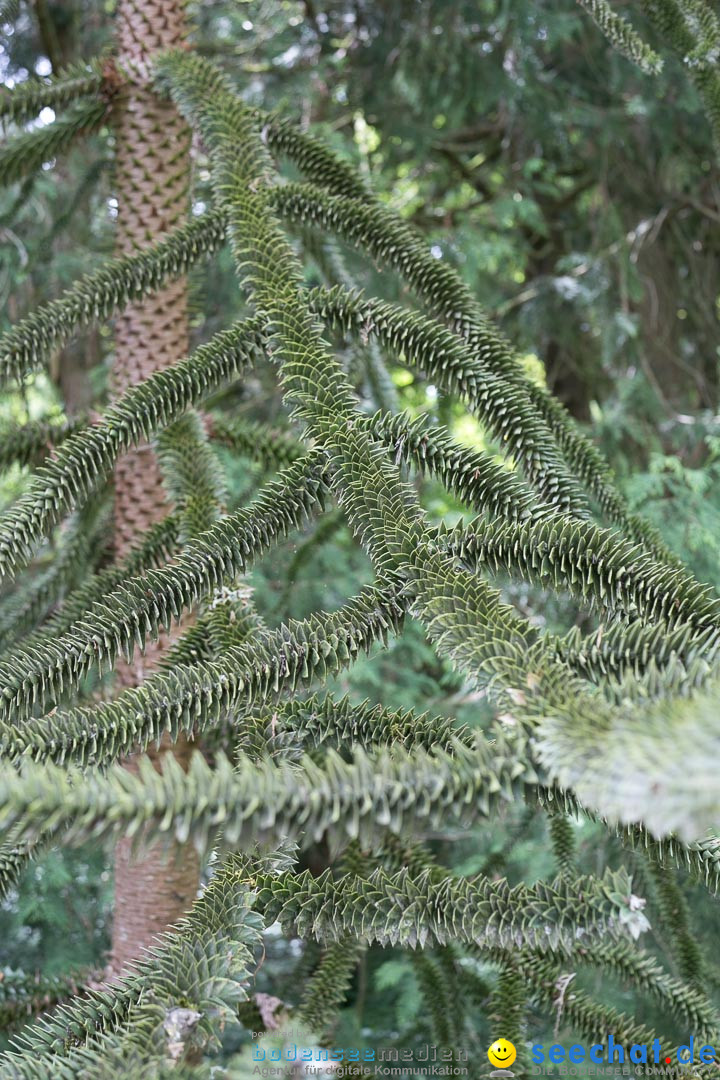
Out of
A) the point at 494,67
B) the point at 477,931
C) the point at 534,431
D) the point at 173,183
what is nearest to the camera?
the point at 477,931

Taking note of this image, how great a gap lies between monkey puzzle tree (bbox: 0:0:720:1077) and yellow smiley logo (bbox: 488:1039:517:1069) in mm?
24

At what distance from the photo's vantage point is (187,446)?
172cm

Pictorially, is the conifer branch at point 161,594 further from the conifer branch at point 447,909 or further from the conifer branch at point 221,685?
the conifer branch at point 447,909

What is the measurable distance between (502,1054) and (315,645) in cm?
100

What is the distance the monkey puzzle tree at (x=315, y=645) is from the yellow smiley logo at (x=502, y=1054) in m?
0.02

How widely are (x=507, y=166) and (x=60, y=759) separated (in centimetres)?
379

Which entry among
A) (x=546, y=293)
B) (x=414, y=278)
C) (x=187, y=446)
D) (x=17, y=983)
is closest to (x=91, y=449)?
(x=187, y=446)

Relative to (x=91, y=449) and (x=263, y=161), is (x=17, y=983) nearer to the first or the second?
(x=91, y=449)

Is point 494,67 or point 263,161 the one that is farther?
point 494,67

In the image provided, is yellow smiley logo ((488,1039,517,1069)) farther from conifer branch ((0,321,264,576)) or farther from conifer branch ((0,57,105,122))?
conifer branch ((0,57,105,122))

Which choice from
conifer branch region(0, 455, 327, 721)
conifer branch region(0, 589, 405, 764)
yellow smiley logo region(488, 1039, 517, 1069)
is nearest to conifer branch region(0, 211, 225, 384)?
conifer branch region(0, 455, 327, 721)

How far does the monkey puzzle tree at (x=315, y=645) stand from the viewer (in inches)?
29.5

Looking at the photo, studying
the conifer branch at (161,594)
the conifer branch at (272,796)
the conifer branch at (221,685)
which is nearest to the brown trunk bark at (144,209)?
the conifer branch at (161,594)

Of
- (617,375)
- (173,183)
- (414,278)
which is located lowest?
(617,375)
